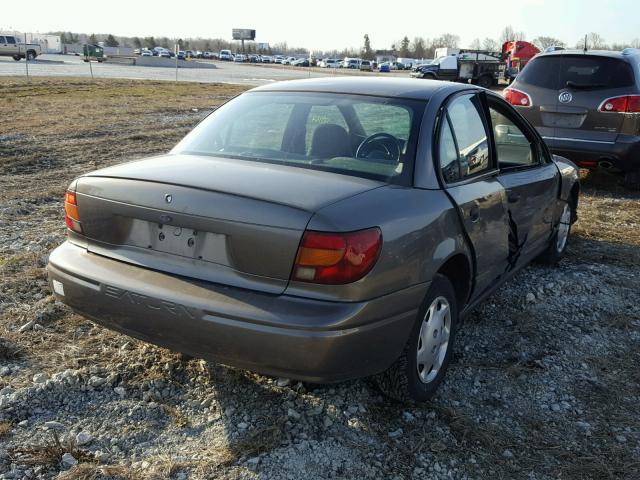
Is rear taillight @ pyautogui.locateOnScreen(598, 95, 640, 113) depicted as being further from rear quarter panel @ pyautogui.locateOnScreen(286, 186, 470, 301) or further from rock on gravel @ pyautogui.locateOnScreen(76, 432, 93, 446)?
rock on gravel @ pyautogui.locateOnScreen(76, 432, 93, 446)

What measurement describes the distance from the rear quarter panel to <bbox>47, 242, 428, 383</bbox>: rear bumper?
0.05m

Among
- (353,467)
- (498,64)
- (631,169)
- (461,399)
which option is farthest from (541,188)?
(498,64)

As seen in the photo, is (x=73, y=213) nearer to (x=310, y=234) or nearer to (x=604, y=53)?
(x=310, y=234)

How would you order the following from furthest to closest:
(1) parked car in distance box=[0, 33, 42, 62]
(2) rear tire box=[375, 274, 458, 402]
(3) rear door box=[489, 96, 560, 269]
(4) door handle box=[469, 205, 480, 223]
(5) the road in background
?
(1) parked car in distance box=[0, 33, 42, 62], (5) the road in background, (3) rear door box=[489, 96, 560, 269], (4) door handle box=[469, 205, 480, 223], (2) rear tire box=[375, 274, 458, 402]

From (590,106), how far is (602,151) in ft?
1.94

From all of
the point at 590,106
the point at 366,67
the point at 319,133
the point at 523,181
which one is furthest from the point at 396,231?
the point at 366,67

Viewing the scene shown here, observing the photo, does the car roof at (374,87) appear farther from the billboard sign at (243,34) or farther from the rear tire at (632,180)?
the billboard sign at (243,34)

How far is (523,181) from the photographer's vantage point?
4227mm

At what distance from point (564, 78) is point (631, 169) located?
145 cm

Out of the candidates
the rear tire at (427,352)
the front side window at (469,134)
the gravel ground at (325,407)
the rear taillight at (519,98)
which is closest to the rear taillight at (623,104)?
the rear taillight at (519,98)

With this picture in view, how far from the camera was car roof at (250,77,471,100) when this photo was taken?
11.7ft

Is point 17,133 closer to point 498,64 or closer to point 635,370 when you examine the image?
point 635,370

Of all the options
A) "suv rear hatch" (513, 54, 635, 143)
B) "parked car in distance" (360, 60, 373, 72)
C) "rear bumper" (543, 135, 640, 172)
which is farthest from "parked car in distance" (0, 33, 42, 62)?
"rear bumper" (543, 135, 640, 172)

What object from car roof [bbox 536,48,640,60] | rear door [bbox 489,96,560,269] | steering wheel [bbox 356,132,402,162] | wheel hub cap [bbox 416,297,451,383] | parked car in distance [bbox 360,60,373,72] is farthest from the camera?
parked car in distance [bbox 360,60,373,72]
